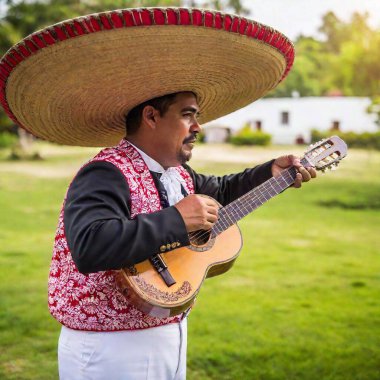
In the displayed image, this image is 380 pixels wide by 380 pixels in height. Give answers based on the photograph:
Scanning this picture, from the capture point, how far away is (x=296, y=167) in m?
2.42

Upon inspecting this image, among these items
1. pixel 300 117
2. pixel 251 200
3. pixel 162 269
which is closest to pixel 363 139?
pixel 300 117

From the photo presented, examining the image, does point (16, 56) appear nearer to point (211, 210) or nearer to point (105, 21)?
point (105, 21)

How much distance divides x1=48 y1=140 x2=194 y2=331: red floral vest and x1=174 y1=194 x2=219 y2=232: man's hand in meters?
0.20

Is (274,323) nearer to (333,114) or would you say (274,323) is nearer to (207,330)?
(207,330)

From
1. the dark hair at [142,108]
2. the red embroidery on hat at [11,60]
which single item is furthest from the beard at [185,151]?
the red embroidery on hat at [11,60]

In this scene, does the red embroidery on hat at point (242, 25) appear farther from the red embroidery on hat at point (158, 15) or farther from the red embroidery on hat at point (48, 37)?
the red embroidery on hat at point (48, 37)

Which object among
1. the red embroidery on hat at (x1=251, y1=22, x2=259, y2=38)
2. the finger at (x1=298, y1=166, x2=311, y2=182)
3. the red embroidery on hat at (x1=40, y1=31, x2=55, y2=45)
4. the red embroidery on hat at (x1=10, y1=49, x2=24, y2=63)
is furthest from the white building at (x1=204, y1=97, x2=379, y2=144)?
the red embroidery on hat at (x1=40, y1=31, x2=55, y2=45)

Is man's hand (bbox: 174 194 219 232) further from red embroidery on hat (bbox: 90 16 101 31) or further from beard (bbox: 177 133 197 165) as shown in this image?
red embroidery on hat (bbox: 90 16 101 31)

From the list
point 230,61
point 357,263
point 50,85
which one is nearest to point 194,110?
point 230,61

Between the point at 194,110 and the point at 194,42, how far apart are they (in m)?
0.34

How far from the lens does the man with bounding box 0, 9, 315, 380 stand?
174 centimetres

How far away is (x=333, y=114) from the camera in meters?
36.6

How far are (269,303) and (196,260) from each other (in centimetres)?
358

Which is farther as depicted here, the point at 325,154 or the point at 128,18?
the point at 325,154
